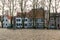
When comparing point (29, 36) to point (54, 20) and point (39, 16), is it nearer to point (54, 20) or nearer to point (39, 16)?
point (54, 20)

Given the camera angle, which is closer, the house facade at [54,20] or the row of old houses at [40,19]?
the row of old houses at [40,19]

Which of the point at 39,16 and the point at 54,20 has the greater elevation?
the point at 39,16

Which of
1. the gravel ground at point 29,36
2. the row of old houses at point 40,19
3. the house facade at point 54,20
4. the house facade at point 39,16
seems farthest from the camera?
the house facade at point 54,20

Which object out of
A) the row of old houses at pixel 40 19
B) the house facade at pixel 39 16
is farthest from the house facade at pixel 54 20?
the house facade at pixel 39 16

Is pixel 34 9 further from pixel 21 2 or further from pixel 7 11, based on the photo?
pixel 7 11

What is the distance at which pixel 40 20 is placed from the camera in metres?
45.2

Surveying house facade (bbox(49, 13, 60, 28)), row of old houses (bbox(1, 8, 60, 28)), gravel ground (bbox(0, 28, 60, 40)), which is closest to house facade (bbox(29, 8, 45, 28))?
row of old houses (bbox(1, 8, 60, 28))

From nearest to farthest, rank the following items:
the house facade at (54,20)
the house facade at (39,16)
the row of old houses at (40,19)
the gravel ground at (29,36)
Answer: the gravel ground at (29,36) < the row of old houses at (40,19) < the house facade at (39,16) < the house facade at (54,20)

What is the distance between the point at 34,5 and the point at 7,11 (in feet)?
19.9

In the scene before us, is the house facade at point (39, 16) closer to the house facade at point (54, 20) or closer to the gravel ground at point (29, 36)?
the house facade at point (54, 20)

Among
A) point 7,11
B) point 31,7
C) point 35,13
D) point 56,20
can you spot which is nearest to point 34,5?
point 31,7

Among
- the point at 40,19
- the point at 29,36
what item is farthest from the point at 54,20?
the point at 29,36

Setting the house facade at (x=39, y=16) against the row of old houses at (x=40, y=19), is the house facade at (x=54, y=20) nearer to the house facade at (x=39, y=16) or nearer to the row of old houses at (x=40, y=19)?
the row of old houses at (x=40, y=19)

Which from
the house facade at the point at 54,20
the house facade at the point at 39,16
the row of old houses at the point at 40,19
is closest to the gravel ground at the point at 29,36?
the row of old houses at the point at 40,19
